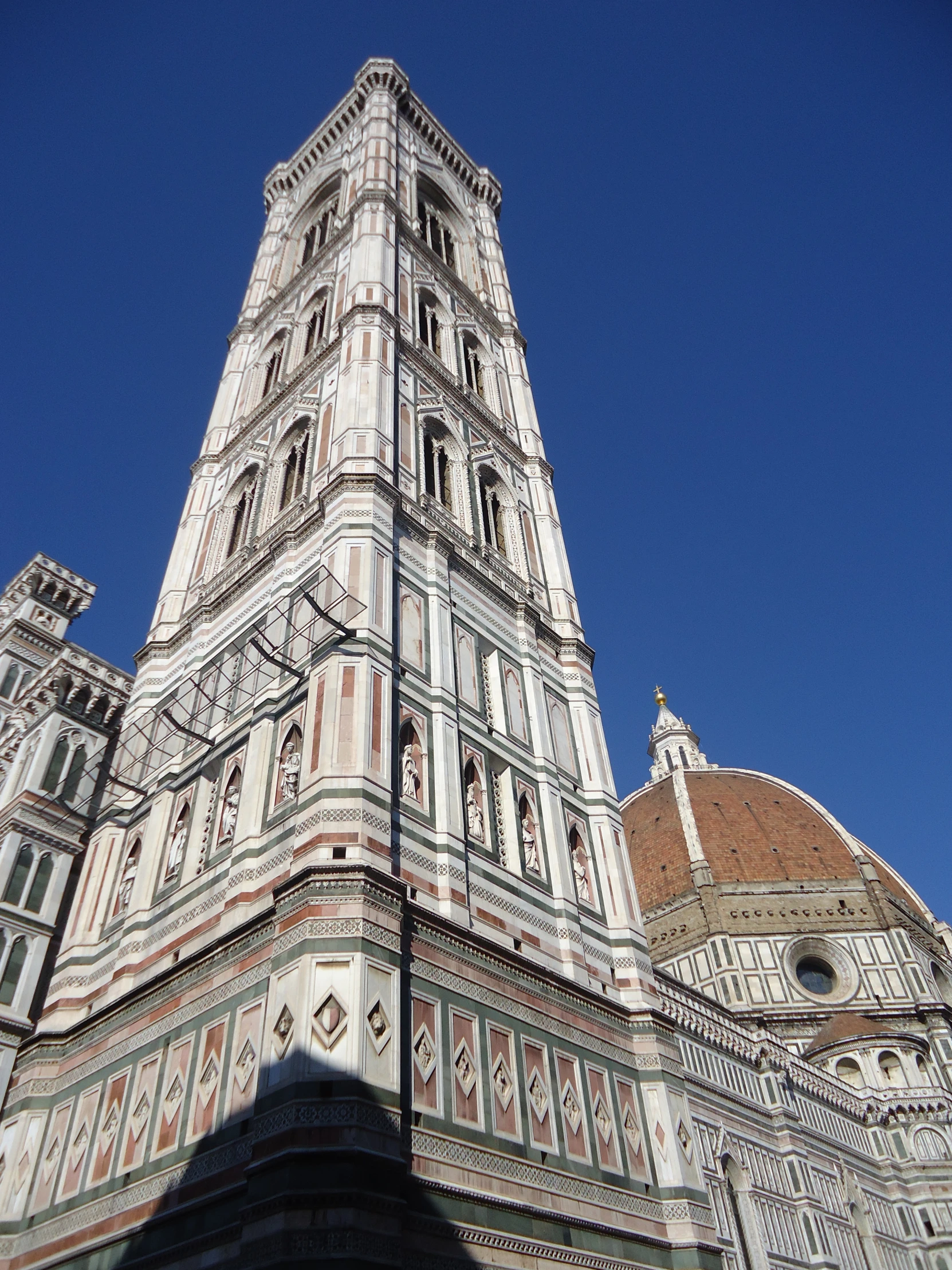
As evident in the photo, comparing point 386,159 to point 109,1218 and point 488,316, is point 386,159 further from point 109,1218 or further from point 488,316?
point 109,1218

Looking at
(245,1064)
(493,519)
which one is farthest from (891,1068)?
(245,1064)

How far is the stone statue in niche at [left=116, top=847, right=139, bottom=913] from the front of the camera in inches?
578

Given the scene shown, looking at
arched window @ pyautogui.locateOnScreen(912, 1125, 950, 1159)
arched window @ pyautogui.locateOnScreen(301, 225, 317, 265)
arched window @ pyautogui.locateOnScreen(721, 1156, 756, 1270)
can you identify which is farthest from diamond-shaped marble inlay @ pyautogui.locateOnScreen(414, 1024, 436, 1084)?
arched window @ pyautogui.locateOnScreen(301, 225, 317, 265)

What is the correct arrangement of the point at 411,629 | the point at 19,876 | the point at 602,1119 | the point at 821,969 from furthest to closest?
the point at 821,969, the point at 19,876, the point at 411,629, the point at 602,1119

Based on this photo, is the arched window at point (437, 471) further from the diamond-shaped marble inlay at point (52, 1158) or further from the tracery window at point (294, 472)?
the diamond-shaped marble inlay at point (52, 1158)

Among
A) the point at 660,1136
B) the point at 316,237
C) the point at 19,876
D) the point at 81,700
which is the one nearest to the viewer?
the point at 660,1136

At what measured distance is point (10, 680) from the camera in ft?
77.0

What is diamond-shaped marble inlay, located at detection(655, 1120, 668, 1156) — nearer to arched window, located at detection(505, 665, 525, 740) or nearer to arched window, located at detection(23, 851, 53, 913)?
arched window, located at detection(505, 665, 525, 740)

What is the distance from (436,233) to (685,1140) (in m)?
26.6

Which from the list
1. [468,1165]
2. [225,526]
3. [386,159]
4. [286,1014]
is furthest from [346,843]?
[386,159]

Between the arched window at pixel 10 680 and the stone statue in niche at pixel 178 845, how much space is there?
10.6m

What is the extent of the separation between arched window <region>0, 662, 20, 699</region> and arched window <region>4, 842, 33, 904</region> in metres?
8.20

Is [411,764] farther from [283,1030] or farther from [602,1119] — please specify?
[602,1119]

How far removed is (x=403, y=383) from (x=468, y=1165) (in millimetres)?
15131
